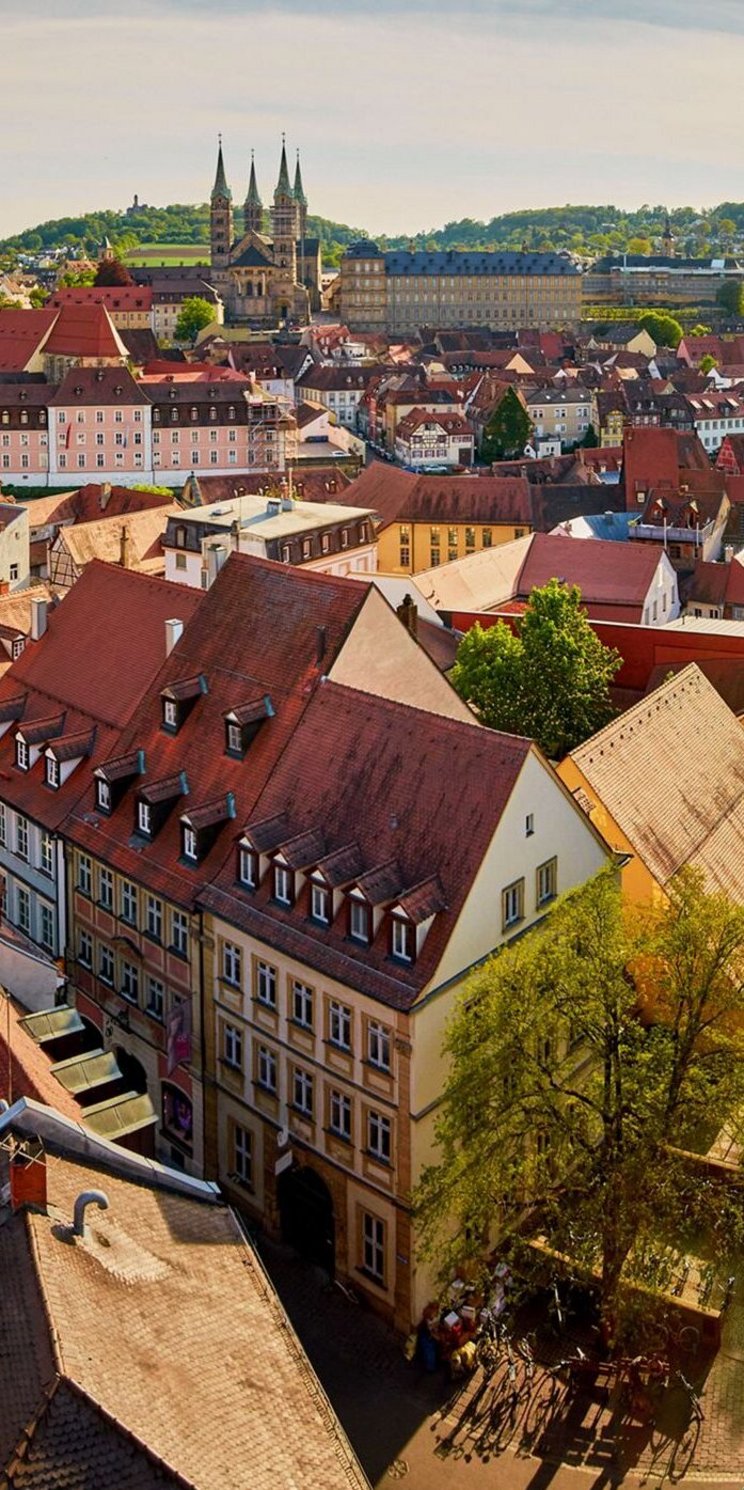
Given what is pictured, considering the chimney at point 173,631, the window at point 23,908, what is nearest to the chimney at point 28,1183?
the chimney at point 173,631

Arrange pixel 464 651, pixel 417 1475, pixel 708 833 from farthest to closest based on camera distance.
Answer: pixel 464 651 → pixel 708 833 → pixel 417 1475

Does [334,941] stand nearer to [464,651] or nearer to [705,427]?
[464,651]

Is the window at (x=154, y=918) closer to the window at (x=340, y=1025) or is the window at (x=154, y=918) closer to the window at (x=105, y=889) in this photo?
the window at (x=105, y=889)

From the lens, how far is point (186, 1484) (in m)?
16.5

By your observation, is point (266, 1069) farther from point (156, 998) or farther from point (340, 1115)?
point (156, 998)

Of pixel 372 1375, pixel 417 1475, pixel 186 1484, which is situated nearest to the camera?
pixel 186 1484

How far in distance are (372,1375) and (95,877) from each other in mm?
12916

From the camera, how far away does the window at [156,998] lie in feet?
110

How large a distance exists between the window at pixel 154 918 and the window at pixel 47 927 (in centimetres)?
486

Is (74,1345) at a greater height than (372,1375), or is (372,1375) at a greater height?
(74,1345)

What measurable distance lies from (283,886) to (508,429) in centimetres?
11612

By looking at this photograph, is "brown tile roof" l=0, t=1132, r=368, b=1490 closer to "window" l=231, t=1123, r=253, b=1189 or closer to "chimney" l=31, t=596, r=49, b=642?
"window" l=231, t=1123, r=253, b=1189

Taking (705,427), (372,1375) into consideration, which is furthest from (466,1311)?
(705,427)

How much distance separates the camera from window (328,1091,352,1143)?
94.2 ft
